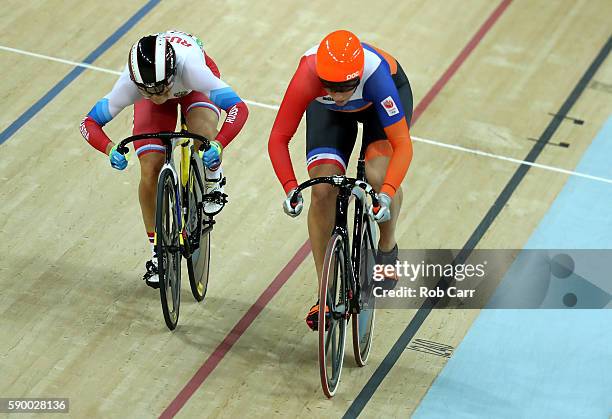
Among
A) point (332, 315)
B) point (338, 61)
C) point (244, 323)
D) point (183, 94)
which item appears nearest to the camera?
point (338, 61)

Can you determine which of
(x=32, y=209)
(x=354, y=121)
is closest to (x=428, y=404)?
(x=354, y=121)

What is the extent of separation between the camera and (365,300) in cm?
509

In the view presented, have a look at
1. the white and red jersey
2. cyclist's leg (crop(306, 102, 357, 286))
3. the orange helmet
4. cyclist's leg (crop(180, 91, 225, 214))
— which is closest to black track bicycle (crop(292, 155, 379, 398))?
cyclist's leg (crop(306, 102, 357, 286))

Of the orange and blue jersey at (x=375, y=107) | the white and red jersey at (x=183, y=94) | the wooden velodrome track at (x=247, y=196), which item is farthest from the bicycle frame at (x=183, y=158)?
the wooden velodrome track at (x=247, y=196)

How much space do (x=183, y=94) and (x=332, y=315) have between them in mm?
1245

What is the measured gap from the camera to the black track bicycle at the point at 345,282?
457 centimetres

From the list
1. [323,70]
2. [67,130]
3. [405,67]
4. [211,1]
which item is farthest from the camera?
[211,1]

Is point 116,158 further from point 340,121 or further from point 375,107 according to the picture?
point 375,107

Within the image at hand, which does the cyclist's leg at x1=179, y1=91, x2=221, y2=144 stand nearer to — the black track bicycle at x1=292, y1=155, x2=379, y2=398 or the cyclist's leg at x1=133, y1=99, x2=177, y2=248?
the cyclist's leg at x1=133, y1=99, x2=177, y2=248

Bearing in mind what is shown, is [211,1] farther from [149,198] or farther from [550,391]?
[550,391]

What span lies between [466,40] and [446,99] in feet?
2.47

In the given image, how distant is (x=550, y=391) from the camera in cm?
511

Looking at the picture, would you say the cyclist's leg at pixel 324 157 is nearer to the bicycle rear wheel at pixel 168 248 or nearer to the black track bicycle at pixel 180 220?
the black track bicycle at pixel 180 220

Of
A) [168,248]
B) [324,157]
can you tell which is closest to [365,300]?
[324,157]
